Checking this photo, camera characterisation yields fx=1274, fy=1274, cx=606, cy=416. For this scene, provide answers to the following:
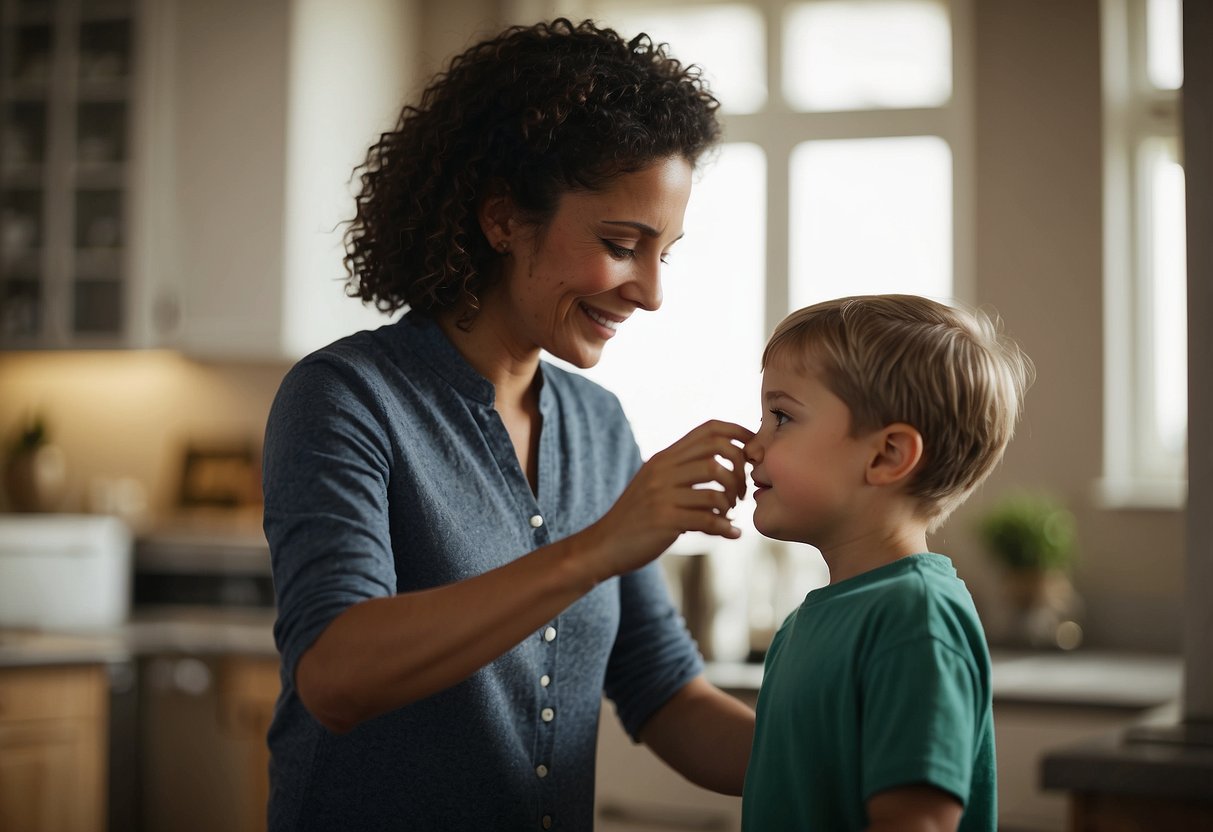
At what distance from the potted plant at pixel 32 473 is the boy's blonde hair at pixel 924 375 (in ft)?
12.2

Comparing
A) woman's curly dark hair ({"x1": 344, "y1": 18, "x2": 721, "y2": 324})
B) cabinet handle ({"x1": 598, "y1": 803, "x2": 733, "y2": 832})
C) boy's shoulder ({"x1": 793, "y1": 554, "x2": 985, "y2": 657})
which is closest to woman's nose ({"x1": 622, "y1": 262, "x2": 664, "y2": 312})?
woman's curly dark hair ({"x1": 344, "y1": 18, "x2": 721, "y2": 324})

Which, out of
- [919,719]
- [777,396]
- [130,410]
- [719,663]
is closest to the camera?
[919,719]

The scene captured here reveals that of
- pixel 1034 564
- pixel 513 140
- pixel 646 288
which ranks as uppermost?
pixel 513 140

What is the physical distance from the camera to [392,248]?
1.53 meters

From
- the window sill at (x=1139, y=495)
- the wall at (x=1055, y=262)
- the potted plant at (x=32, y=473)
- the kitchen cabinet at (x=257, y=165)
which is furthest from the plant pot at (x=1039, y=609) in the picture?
the potted plant at (x=32, y=473)

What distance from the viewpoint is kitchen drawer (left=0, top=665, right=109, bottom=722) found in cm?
347

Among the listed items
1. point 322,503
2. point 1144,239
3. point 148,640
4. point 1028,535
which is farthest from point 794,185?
point 322,503

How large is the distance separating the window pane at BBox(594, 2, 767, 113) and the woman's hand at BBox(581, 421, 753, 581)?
10.6 ft

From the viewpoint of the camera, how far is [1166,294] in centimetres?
379

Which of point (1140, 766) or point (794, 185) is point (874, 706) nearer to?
point (1140, 766)

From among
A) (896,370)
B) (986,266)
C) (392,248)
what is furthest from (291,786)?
(986,266)

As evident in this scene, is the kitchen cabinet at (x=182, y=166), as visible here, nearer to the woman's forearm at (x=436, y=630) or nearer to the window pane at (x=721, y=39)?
the window pane at (x=721, y=39)

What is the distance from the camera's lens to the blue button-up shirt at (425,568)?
1208 mm

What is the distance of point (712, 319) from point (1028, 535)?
4.19ft
